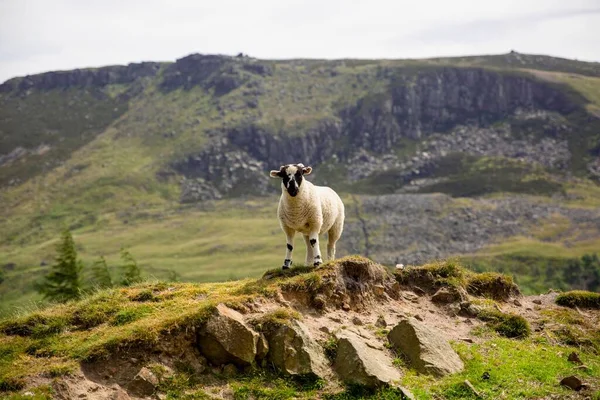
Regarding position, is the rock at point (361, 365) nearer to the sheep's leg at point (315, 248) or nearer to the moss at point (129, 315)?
the sheep's leg at point (315, 248)

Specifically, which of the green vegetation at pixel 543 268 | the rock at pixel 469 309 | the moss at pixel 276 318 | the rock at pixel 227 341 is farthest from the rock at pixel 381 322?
the green vegetation at pixel 543 268

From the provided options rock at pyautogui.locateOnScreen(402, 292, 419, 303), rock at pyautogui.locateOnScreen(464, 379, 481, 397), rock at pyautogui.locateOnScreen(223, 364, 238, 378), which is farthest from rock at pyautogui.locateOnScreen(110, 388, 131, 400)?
rock at pyautogui.locateOnScreen(402, 292, 419, 303)

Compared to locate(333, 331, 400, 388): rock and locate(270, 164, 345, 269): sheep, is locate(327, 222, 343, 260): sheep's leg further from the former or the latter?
locate(333, 331, 400, 388): rock

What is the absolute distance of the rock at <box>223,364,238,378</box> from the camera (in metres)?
14.0

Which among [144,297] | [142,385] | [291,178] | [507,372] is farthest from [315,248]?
[142,385]

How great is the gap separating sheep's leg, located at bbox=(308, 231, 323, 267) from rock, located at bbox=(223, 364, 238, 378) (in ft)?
18.0

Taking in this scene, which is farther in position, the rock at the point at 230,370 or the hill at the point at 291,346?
the rock at the point at 230,370

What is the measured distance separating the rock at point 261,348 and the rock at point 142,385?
2.78m

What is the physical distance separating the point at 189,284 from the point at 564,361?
12848 millimetres

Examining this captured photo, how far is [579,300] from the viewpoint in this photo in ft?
73.8

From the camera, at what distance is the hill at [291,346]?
44.3 feet

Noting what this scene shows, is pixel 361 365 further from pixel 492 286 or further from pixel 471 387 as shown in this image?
pixel 492 286

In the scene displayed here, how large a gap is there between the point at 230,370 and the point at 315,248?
639 cm

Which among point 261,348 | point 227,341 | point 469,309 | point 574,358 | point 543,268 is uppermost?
point 227,341
